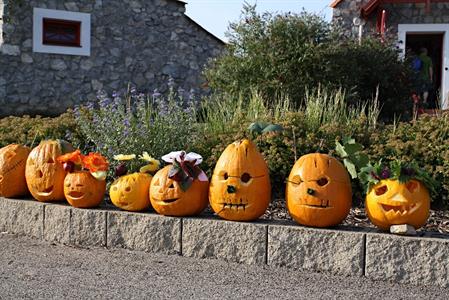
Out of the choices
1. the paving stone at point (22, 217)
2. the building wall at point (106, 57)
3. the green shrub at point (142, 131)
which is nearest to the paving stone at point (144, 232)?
the paving stone at point (22, 217)

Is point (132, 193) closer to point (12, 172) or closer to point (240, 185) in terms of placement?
point (240, 185)

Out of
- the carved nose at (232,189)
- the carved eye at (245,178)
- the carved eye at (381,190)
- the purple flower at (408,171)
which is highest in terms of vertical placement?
the purple flower at (408,171)

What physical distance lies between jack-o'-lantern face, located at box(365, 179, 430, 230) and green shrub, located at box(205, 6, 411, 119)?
5.16 meters

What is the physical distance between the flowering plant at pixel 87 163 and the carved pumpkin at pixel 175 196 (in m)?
0.57

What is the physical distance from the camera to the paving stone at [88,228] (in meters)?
5.25

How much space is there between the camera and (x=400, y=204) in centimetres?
436

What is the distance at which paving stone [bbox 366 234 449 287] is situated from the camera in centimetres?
417

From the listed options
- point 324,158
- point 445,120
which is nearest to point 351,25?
point 445,120

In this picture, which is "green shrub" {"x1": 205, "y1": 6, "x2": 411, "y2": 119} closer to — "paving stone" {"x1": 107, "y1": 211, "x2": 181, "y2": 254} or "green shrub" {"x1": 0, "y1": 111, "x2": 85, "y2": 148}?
"green shrub" {"x1": 0, "y1": 111, "x2": 85, "y2": 148}

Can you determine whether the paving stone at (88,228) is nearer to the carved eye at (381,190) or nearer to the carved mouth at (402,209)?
the carved eye at (381,190)

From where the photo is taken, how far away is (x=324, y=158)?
4676 millimetres

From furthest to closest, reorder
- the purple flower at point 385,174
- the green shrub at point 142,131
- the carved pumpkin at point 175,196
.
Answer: the green shrub at point 142,131
the carved pumpkin at point 175,196
the purple flower at point 385,174

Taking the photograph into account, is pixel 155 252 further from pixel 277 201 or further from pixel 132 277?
pixel 277 201

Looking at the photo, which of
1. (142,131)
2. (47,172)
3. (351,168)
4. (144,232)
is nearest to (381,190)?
(351,168)
